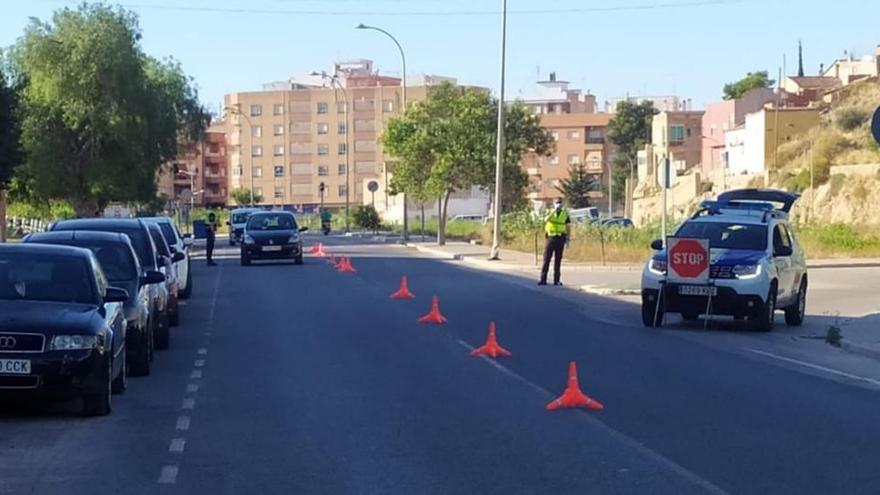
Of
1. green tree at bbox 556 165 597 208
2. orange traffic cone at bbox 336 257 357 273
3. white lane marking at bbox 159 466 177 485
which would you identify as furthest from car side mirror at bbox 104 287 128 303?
green tree at bbox 556 165 597 208

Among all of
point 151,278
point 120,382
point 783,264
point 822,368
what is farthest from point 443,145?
point 120,382

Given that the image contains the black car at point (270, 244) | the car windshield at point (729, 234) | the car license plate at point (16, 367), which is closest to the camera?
the car license plate at point (16, 367)

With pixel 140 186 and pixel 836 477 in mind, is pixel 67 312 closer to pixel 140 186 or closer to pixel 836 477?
pixel 836 477

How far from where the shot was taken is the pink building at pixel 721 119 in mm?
105312

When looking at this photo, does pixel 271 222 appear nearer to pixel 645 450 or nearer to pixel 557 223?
pixel 557 223

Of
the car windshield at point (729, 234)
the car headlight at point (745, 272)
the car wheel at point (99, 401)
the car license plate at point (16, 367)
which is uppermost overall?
the car windshield at point (729, 234)

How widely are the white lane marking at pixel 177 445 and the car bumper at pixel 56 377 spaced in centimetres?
122

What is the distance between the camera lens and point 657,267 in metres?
23.7

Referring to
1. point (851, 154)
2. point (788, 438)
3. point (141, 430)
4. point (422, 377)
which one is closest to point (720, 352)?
point (422, 377)

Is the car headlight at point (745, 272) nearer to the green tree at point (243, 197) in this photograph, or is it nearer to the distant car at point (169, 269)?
the distant car at point (169, 269)

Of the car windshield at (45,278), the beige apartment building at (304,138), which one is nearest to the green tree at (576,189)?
the beige apartment building at (304,138)

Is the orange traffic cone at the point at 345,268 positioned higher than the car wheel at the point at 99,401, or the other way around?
the car wheel at the point at 99,401

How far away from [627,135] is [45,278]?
4494 inches

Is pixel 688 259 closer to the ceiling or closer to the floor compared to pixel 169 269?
closer to the ceiling
